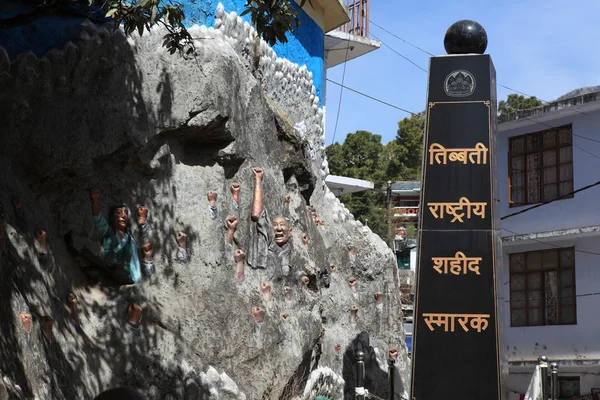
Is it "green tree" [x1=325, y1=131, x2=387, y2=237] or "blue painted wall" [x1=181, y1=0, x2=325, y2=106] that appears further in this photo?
"green tree" [x1=325, y1=131, x2=387, y2=237]

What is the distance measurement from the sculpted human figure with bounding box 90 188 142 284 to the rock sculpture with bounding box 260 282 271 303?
2.03 m

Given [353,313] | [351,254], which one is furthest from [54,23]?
[351,254]

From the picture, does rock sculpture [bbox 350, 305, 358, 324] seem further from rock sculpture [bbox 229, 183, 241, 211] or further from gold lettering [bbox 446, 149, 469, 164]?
gold lettering [bbox 446, 149, 469, 164]

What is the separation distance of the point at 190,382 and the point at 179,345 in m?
0.46

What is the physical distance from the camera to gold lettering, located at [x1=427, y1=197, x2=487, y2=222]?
32.0 feet

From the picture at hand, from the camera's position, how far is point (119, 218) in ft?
32.4

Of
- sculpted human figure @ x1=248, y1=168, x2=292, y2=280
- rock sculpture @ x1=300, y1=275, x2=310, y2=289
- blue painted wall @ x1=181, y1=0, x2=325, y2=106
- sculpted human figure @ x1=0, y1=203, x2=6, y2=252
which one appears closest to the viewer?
sculpted human figure @ x1=0, y1=203, x2=6, y2=252

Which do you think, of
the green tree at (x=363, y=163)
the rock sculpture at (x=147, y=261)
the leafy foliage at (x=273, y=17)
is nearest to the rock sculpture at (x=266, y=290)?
the rock sculpture at (x=147, y=261)

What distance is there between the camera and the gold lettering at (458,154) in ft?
32.4

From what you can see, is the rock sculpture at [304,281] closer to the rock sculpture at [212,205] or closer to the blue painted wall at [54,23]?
the rock sculpture at [212,205]

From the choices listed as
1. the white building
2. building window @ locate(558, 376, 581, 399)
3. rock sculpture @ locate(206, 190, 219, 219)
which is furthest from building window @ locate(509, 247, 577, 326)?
rock sculpture @ locate(206, 190, 219, 219)

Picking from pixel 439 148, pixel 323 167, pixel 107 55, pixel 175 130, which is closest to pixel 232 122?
pixel 175 130

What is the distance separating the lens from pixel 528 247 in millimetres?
18641

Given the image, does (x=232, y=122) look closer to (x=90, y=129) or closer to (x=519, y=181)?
(x=90, y=129)
